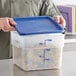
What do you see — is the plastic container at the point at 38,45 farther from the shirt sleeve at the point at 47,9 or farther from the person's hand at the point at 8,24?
the shirt sleeve at the point at 47,9

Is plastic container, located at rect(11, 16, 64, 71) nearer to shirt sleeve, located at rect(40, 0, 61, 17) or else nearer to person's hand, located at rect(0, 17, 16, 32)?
person's hand, located at rect(0, 17, 16, 32)

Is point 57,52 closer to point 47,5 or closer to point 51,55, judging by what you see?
point 51,55

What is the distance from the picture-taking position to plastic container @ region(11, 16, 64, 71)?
95cm

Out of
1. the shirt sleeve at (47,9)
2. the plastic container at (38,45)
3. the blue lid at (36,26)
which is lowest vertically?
the plastic container at (38,45)

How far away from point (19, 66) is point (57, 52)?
16cm

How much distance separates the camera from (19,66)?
1032 millimetres

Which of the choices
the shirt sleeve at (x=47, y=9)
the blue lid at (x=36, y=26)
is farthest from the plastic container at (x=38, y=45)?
the shirt sleeve at (x=47, y=9)

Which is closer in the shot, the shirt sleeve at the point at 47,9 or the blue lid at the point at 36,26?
the blue lid at the point at 36,26

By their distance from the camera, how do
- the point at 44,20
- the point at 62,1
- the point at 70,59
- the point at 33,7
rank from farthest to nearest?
the point at 62,1, the point at 33,7, the point at 70,59, the point at 44,20

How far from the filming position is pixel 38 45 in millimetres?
951

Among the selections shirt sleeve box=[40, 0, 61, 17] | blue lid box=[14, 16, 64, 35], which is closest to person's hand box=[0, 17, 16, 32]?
blue lid box=[14, 16, 64, 35]

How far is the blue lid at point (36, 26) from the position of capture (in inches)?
37.2

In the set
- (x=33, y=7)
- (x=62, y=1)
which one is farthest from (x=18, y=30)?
(x=62, y=1)

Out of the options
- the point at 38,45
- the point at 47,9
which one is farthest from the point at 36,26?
the point at 47,9
